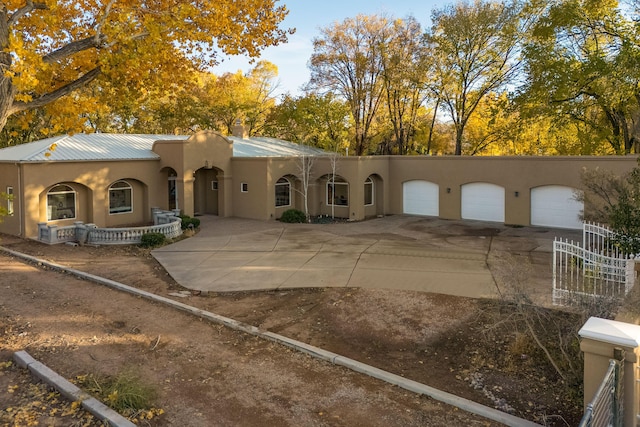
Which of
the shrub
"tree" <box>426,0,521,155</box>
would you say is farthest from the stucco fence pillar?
"tree" <box>426,0,521,155</box>

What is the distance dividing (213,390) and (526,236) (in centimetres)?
1598

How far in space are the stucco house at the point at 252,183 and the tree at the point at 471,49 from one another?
9100mm

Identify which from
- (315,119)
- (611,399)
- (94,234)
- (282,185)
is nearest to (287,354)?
(611,399)

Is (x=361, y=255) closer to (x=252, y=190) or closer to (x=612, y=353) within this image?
(x=612, y=353)

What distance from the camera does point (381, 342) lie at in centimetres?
852

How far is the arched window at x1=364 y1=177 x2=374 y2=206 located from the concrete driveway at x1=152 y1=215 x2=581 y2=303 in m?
2.50

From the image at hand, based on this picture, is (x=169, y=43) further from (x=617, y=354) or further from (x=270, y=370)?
(x=617, y=354)

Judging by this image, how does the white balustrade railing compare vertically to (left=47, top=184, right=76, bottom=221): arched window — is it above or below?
below

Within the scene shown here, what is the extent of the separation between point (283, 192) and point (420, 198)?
23.1 feet

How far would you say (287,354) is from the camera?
795cm

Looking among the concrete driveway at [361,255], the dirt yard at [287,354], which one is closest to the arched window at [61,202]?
the concrete driveway at [361,255]

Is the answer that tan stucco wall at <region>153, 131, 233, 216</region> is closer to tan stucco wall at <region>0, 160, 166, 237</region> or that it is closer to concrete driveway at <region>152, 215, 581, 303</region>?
tan stucco wall at <region>0, 160, 166, 237</region>

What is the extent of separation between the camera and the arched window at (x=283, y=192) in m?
25.5

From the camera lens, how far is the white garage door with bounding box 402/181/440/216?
25062 mm
